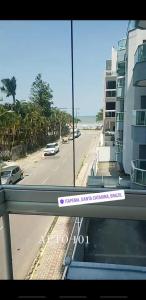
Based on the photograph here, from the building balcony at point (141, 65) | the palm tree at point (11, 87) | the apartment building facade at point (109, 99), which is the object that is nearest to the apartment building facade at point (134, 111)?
the building balcony at point (141, 65)

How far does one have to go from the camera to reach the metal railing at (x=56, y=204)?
5.88 feet

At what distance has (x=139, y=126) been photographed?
208 inches

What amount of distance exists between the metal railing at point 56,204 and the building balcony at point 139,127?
3.60m

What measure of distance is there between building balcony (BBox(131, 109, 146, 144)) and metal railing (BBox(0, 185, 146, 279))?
3.60 metres

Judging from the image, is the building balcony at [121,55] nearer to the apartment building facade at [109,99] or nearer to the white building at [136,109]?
the white building at [136,109]

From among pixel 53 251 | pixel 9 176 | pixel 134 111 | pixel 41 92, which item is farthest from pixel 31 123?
pixel 9 176

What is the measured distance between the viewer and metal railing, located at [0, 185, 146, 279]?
179 cm

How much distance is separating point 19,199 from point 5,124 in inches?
352

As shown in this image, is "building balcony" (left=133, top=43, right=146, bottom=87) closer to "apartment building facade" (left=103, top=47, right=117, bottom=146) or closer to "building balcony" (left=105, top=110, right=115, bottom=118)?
"apartment building facade" (left=103, top=47, right=117, bottom=146)

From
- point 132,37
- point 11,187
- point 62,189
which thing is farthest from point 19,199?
point 132,37

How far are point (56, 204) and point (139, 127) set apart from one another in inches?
146

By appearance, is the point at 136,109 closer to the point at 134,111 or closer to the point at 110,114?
the point at 134,111

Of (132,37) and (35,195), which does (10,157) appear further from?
(35,195)

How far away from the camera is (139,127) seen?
5301 millimetres
